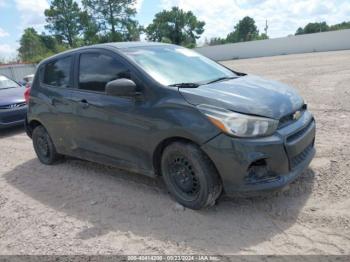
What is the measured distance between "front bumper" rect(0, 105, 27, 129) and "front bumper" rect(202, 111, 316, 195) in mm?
6398

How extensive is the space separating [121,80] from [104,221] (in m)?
1.55

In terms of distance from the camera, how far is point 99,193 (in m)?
4.48

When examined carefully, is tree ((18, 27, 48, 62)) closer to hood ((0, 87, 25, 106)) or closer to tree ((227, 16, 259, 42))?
tree ((227, 16, 259, 42))

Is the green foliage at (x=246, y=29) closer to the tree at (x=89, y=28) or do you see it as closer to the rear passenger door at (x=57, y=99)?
the tree at (x=89, y=28)

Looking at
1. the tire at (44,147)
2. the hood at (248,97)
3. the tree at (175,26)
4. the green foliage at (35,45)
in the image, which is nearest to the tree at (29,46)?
the green foliage at (35,45)

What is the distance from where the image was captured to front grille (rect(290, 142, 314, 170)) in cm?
355

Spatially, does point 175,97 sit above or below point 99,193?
above

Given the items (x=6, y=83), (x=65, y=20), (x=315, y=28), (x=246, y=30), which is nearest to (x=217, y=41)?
(x=246, y=30)

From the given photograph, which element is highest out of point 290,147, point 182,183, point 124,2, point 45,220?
point 124,2

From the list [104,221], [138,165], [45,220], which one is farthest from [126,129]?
[45,220]

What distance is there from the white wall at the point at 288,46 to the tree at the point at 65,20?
1161 inches

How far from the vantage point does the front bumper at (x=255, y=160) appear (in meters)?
A: 3.29

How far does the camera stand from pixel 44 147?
18.9ft

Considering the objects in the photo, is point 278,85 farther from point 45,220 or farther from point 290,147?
point 45,220
